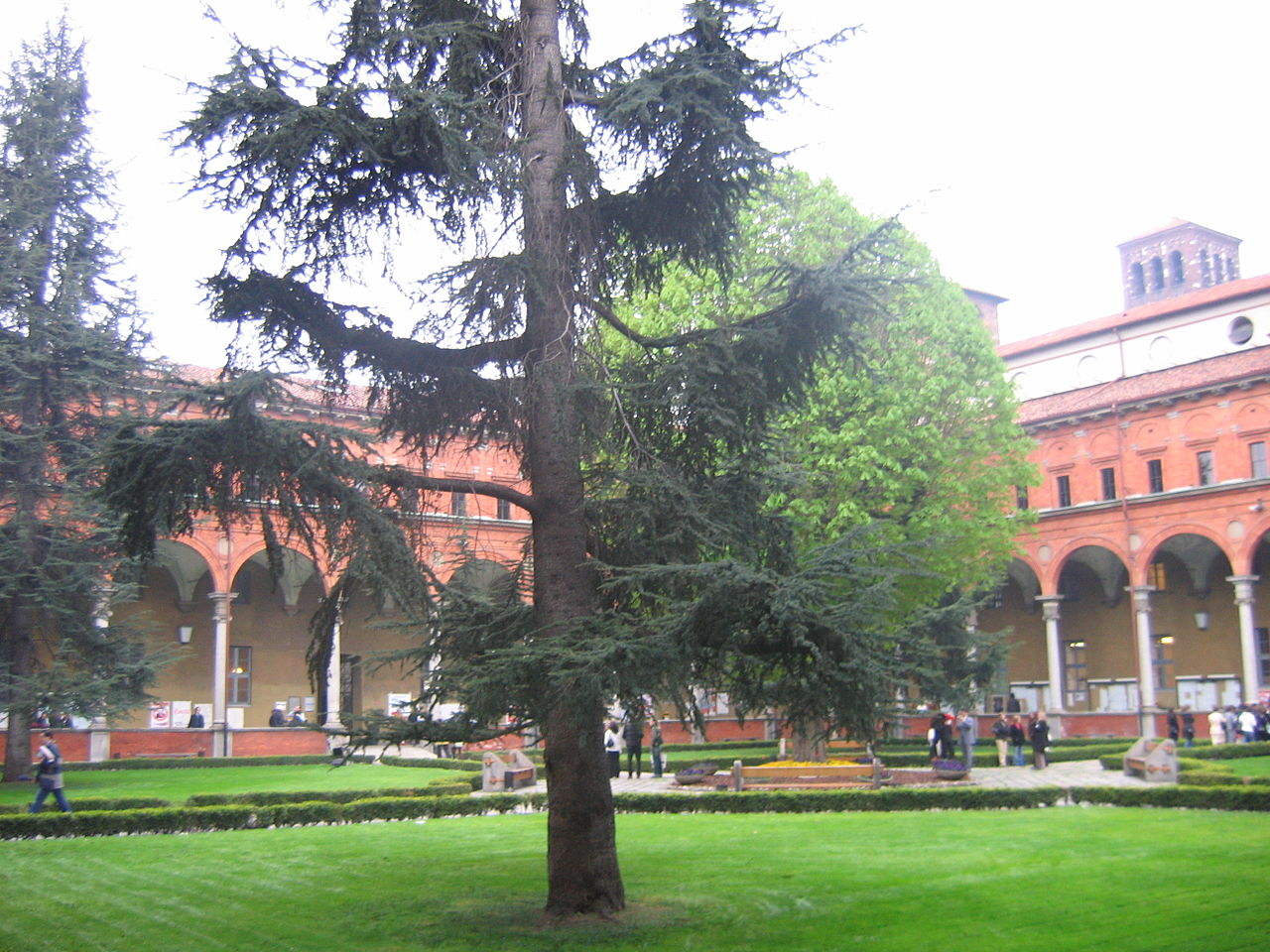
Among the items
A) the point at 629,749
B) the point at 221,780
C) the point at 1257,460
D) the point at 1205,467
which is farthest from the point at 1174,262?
A: the point at 221,780

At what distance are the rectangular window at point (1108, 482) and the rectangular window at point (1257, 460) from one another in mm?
4664

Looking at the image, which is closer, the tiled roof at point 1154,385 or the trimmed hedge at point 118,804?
the trimmed hedge at point 118,804

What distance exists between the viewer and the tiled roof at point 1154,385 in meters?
34.7

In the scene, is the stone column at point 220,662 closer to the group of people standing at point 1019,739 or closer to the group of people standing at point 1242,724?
the group of people standing at point 1019,739

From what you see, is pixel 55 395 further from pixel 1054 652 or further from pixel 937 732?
pixel 1054 652

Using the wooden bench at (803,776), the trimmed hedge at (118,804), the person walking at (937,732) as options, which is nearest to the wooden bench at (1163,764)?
the person walking at (937,732)

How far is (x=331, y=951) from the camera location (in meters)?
8.55

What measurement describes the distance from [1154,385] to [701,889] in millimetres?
31693

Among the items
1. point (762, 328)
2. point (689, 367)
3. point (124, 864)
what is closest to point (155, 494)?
point (689, 367)

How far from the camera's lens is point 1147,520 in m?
36.9

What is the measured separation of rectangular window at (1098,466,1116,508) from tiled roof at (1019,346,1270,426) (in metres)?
2.01

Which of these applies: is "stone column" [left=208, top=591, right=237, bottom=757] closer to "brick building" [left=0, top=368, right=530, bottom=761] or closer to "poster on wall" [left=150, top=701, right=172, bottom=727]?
"brick building" [left=0, top=368, right=530, bottom=761]

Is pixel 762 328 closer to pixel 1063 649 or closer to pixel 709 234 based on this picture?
pixel 709 234

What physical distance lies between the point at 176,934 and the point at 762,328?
648 cm
